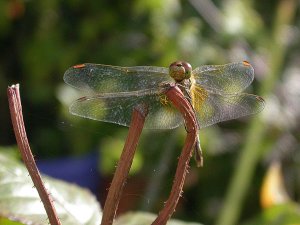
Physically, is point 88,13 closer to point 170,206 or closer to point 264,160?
point 264,160

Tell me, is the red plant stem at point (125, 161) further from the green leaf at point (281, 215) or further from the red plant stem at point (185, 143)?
the green leaf at point (281, 215)

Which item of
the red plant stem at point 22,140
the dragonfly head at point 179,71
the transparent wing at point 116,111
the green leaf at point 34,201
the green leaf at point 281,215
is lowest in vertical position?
the green leaf at point 281,215

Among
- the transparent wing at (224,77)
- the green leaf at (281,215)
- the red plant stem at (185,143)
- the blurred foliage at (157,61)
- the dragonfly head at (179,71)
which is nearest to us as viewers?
the red plant stem at (185,143)

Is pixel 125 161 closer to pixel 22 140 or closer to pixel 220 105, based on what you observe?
pixel 22 140

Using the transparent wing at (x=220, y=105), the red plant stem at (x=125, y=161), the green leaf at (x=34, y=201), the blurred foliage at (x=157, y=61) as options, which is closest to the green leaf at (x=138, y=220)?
the green leaf at (x=34, y=201)

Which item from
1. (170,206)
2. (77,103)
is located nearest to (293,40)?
(77,103)

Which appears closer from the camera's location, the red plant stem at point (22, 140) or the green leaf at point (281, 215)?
the red plant stem at point (22, 140)
